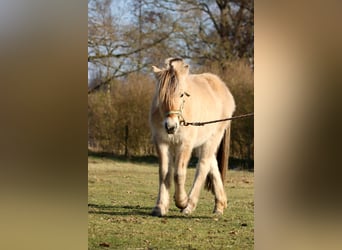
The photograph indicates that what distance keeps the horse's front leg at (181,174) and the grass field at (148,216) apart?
0.21 feet

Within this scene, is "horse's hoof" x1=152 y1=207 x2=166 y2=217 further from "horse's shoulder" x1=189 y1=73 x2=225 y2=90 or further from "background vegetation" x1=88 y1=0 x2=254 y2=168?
"horse's shoulder" x1=189 y1=73 x2=225 y2=90

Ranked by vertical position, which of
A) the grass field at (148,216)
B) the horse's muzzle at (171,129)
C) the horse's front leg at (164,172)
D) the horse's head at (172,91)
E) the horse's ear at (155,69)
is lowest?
the grass field at (148,216)

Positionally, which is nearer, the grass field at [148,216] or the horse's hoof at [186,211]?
the grass field at [148,216]

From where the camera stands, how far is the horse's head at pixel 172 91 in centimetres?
575

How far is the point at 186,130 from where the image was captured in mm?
5797

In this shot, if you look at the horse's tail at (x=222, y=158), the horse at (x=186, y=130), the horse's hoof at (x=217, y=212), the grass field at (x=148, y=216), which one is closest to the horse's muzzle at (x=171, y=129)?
the horse at (x=186, y=130)

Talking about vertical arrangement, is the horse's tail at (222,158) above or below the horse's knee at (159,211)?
above

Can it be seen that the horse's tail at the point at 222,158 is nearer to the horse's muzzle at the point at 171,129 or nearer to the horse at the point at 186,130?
the horse at the point at 186,130

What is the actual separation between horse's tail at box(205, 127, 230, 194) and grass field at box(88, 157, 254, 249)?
0.07m

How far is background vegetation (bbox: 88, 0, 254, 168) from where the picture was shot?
5676mm

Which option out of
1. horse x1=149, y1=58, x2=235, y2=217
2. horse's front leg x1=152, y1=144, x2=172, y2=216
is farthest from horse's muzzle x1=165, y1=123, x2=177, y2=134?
horse's front leg x1=152, y1=144, x2=172, y2=216
